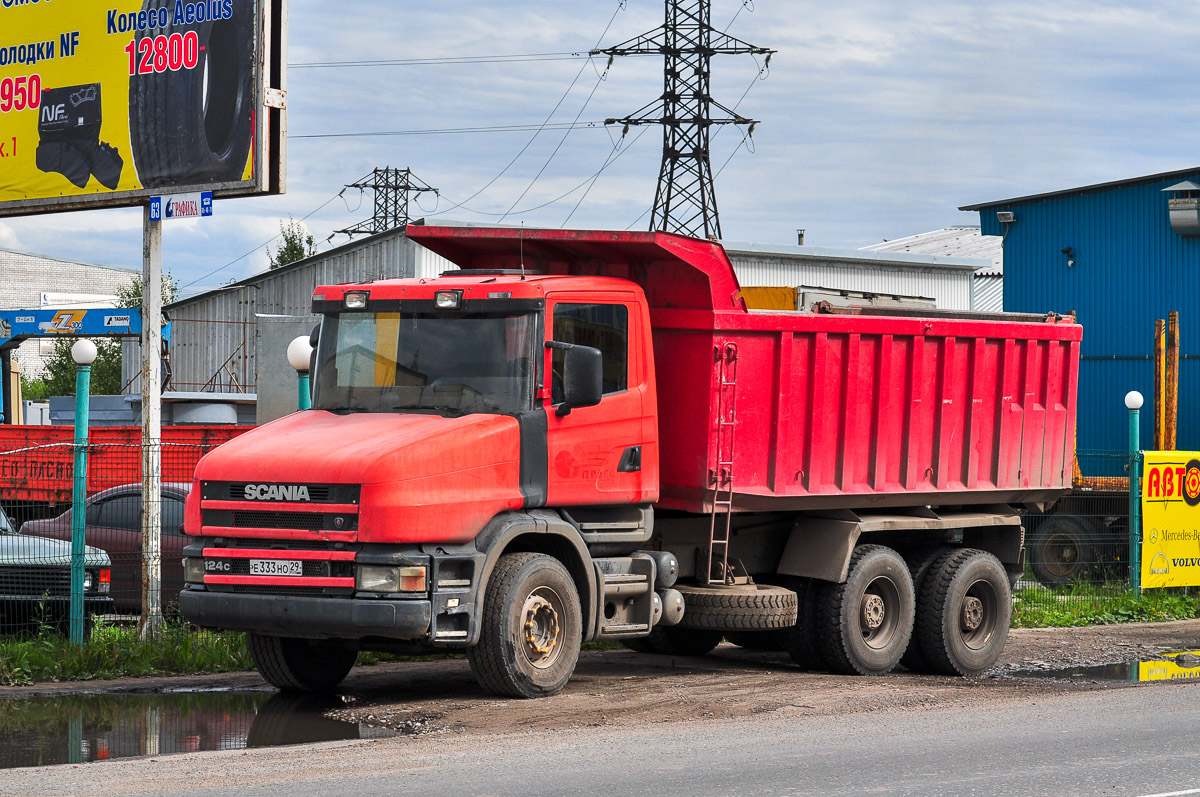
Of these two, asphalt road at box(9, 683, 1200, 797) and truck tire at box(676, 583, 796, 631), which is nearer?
asphalt road at box(9, 683, 1200, 797)

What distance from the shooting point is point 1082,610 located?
54.1 ft

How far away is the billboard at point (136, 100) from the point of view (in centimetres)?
1265

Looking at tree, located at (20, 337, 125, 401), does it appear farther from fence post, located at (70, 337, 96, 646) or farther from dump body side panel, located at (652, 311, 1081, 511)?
dump body side panel, located at (652, 311, 1081, 511)

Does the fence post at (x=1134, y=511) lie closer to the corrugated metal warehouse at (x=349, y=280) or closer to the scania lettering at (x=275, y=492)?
the scania lettering at (x=275, y=492)

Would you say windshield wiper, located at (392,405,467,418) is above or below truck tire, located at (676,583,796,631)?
above

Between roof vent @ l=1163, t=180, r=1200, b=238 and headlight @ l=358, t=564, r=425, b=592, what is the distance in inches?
745

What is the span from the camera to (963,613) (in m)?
13.1

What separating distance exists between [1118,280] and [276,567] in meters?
20.3

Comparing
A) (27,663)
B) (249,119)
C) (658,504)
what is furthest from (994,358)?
(27,663)

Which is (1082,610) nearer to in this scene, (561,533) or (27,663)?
(561,533)

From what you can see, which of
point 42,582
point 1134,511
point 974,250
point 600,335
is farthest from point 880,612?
point 974,250

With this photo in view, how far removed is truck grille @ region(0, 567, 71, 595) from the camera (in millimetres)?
12438

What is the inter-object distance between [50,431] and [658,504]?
14.1 meters

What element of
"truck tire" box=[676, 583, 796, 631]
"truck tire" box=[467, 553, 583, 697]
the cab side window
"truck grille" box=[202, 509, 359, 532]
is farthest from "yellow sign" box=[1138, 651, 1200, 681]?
"truck grille" box=[202, 509, 359, 532]
